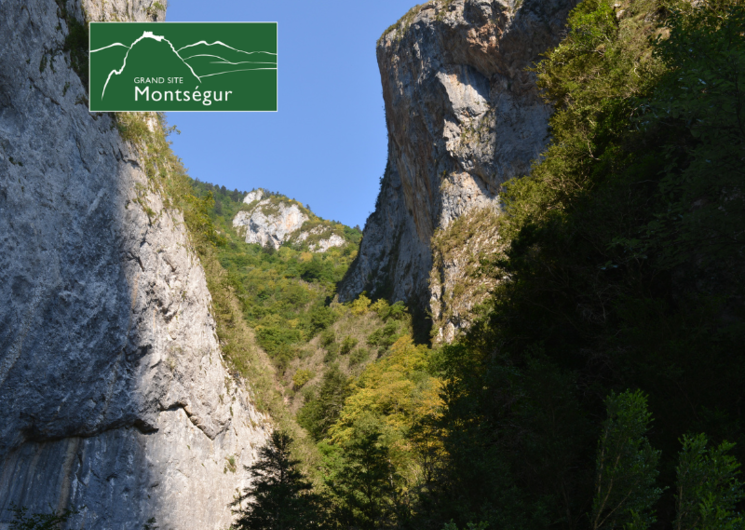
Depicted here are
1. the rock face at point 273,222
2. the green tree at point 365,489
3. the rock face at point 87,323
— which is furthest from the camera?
the rock face at point 273,222

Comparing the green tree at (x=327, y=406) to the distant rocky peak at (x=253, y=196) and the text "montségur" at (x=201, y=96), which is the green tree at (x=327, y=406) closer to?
the text "montségur" at (x=201, y=96)

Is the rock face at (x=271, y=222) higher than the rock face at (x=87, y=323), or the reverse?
the rock face at (x=271, y=222)

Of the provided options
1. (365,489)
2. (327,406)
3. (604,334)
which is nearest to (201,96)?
(604,334)

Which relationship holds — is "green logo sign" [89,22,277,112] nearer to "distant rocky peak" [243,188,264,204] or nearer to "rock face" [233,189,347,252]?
"rock face" [233,189,347,252]

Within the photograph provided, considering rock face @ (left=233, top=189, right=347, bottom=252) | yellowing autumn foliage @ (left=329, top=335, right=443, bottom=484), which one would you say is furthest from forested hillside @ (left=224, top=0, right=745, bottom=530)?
rock face @ (left=233, top=189, right=347, bottom=252)

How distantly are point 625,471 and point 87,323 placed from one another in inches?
507

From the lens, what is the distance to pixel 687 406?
22.5 ft

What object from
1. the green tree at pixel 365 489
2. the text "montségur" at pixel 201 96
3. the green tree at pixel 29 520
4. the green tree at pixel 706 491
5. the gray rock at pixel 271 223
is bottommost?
the green tree at pixel 365 489

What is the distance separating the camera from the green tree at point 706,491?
4.86 m

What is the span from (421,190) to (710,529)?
39910 millimetres

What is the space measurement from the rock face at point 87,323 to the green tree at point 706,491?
12.5 metres

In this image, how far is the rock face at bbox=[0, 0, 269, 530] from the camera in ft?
34.8

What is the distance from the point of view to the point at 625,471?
18.4 ft

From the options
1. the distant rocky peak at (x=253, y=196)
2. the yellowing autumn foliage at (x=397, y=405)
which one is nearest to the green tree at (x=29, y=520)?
the yellowing autumn foliage at (x=397, y=405)
